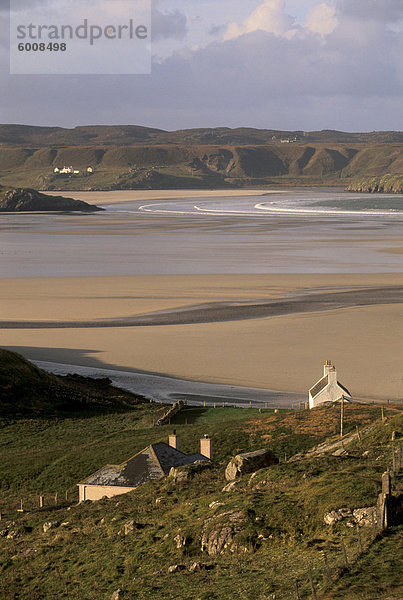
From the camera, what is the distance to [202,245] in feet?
427

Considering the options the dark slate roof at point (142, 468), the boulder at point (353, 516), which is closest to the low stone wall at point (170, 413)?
the dark slate roof at point (142, 468)

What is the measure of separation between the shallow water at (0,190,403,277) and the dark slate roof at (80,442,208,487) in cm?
6842

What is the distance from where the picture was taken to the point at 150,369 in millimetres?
56719

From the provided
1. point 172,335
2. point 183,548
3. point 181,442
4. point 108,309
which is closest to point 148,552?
point 183,548

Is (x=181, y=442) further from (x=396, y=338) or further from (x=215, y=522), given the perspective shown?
(x=396, y=338)

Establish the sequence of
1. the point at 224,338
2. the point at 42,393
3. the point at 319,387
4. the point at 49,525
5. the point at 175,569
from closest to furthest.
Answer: the point at 175,569, the point at 49,525, the point at 319,387, the point at 42,393, the point at 224,338

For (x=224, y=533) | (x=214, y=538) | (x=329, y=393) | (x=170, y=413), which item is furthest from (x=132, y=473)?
(x=329, y=393)

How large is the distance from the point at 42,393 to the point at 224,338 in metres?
17.8

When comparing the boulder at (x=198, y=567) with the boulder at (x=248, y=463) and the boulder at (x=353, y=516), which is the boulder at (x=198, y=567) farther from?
the boulder at (x=248, y=463)

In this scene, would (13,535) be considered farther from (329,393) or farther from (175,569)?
(329,393)

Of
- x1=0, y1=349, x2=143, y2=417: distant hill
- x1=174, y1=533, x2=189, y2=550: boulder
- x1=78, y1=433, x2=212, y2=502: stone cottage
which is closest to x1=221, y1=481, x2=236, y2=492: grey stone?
x1=174, y1=533, x2=189, y2=550: boulder

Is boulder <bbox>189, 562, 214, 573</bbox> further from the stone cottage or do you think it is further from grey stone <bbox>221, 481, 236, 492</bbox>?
the stone cottage

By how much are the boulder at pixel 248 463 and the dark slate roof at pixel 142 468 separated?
3.10 meters

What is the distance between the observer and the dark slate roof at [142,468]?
30.0m
